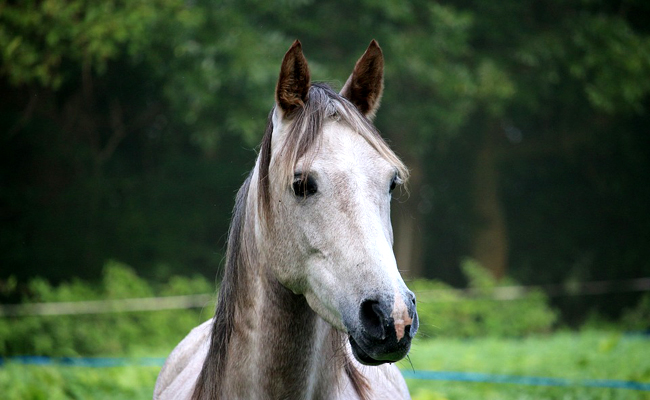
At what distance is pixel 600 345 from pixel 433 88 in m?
7.04

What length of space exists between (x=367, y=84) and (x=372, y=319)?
101cm

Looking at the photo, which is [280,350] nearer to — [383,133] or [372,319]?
[372,319]

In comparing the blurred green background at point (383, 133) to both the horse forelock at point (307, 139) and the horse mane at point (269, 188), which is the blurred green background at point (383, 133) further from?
the horse forelock at point (307, 139)

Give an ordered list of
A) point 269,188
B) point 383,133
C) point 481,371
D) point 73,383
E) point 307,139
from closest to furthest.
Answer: point 307,139 → point 269,188 → point 73,383 → point 481,371 → point 383,133

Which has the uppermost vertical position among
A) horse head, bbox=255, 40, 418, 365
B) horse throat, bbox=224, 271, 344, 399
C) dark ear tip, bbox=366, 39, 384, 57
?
dark ear tip, bbox=366, 39, 384, 57

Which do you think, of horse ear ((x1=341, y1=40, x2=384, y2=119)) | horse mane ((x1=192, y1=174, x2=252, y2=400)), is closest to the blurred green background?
horse mane ((x1=192, y1=174, x2=252, y2=400))

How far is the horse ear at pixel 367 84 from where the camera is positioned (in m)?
2.58

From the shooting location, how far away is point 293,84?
8.16 feet

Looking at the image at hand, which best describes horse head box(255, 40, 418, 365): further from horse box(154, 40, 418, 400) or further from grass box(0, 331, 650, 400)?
grass box(0, 331, 650, 400)

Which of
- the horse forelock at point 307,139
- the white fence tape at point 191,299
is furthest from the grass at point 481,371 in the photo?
the horse forelock at point 307,139

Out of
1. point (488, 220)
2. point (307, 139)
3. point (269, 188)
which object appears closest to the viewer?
point (307, 139)

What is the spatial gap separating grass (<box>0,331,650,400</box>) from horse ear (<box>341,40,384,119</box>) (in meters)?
2.62

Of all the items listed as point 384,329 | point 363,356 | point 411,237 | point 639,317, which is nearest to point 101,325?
point 411,237

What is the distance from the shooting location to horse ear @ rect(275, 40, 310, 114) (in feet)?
7.99
